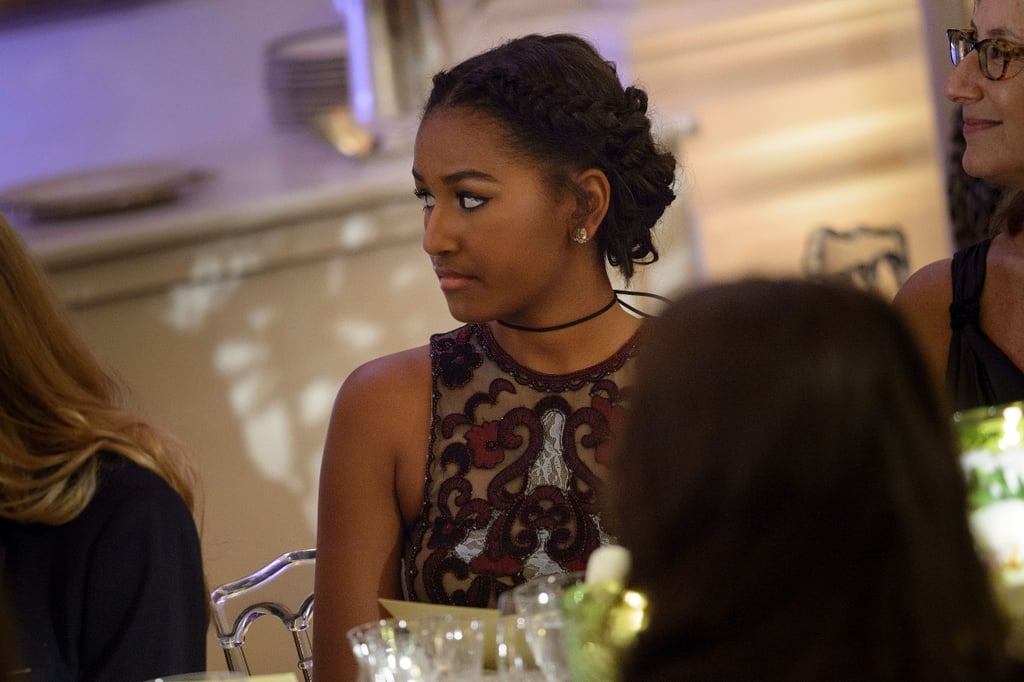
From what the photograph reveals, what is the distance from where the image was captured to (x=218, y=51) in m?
4.23

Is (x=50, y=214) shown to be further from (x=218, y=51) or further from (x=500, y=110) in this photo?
(x=500, y=110)

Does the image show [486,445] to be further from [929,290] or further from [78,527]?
[929,290]

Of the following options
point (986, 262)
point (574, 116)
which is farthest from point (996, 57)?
point (574, 116)

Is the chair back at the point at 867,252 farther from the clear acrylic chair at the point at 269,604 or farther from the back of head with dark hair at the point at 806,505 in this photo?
the back of head with dark hair at the point at 806,505

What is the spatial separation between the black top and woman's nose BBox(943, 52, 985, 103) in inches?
45.8

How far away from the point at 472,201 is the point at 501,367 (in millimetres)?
243

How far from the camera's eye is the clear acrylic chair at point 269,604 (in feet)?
5.73

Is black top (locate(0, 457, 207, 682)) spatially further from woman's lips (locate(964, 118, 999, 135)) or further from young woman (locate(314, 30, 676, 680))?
woman's lips (locate(964, 118, 999, 135))

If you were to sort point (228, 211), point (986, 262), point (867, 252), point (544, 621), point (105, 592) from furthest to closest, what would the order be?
point (867, 252)
point (228, 211)
point (986, 262)
point (105, 592)
point (544, 621)

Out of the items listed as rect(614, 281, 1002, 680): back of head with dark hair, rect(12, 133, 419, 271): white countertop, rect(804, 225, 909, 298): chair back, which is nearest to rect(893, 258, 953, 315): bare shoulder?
rect(614, 281, 1002, 680): back of head with dark hair

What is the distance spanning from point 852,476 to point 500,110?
1086mm

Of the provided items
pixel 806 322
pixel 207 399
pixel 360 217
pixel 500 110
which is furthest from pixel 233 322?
pixel 806 322

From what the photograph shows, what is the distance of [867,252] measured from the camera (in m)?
3.82

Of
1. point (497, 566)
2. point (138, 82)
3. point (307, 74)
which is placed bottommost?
point (497, 566)
